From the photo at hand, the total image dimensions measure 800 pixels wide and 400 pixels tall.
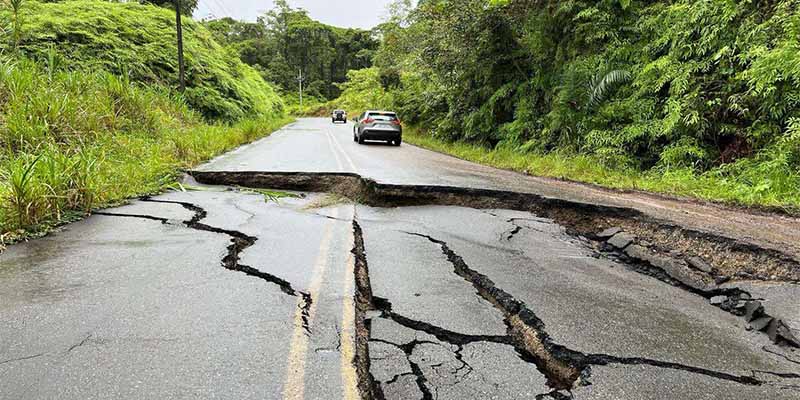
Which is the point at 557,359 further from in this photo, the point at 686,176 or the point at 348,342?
the point at 686,176

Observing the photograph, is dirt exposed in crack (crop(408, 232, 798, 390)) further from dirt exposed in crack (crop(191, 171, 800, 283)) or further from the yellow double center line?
dirt exposed in crack (crop(191, 171, 800, 283))

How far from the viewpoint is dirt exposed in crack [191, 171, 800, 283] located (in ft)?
13.9

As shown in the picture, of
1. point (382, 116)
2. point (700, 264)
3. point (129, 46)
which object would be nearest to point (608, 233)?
point (700, 264)

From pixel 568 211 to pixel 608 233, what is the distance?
941 mm

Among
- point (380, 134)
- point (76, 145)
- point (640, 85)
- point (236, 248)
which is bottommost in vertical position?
point (236, 248)

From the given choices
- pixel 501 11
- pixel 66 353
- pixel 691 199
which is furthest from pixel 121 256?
pixel 501 11

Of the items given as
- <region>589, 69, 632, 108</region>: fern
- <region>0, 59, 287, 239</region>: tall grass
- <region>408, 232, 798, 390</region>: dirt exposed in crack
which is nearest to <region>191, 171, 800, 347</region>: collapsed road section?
<region>408, 232, 798, 390</region>: dirt exposed in crack

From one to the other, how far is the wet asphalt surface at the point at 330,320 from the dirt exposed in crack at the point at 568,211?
0.54 metres

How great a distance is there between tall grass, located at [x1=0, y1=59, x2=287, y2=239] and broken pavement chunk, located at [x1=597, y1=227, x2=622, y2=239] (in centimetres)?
634

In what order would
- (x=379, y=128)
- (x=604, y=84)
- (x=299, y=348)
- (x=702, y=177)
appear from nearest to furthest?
(x=299, y=348)
(x=702, y=177)
(x=604, y=84)
(x=379, y=128)

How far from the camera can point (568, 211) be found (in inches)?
255

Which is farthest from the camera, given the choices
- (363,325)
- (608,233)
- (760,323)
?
(608,233)

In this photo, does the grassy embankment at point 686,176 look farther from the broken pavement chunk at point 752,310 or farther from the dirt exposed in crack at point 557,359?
the dirt exposed in crack at point 557,359

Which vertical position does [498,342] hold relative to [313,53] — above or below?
below
